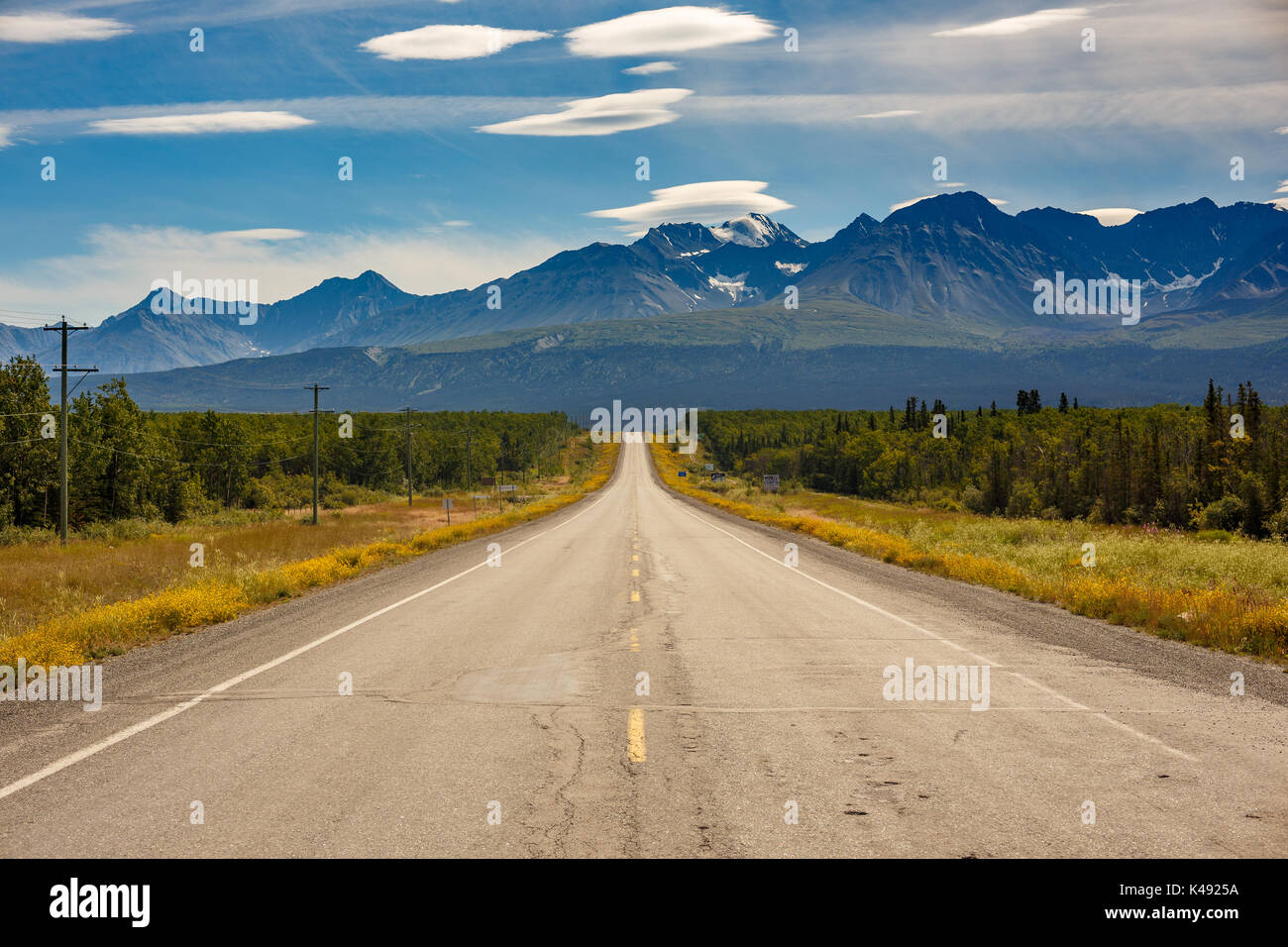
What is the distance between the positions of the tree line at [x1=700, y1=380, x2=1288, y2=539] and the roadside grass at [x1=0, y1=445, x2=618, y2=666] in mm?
46994

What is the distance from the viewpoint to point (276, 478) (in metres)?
99.2

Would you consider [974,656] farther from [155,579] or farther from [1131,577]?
[155,579]

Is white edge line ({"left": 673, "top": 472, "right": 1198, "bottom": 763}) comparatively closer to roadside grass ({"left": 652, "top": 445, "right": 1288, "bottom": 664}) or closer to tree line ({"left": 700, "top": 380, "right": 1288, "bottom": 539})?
roadside grass ({"left": 652, "top": 445, "right": 1288, "bottom": 664})

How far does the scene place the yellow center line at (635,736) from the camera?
6645 mm

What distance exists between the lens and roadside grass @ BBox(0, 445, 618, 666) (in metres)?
12.2

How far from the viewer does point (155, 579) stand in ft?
78.1

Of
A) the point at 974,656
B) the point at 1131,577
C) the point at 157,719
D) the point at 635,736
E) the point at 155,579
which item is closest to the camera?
the point at 635,736

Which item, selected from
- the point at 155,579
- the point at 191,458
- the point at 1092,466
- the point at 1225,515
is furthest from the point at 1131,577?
the point at 191,458

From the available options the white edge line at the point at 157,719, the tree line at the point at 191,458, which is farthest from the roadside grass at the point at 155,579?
the tree line at the point at 191,458

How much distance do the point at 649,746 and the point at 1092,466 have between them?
79.0 meters

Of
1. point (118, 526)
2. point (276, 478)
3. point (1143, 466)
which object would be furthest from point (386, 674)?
point (276, 478)

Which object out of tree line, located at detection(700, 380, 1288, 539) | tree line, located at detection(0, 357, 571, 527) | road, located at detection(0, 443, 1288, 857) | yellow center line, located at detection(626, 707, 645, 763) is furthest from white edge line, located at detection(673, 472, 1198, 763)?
tree line, located at detection(0, 357, 571, 527)

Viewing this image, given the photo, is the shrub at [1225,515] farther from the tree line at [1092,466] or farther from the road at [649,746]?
the road at [649,746]
